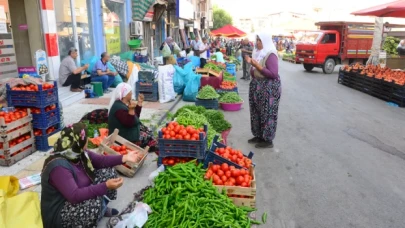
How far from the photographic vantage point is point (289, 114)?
371 inches

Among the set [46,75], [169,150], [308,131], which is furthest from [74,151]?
[46,75]

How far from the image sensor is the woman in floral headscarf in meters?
2.84

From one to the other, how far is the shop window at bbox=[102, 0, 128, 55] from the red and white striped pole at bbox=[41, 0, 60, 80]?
375 centimetres

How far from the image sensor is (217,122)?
21.7 ft

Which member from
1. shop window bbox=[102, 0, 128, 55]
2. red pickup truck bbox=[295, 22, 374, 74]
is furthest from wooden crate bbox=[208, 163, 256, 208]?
red pickup truck bbox=[295, 22, 374, 74]

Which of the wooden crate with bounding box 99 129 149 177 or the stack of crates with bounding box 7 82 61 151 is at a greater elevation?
the stack of crates with bounding box 7 82 61 151

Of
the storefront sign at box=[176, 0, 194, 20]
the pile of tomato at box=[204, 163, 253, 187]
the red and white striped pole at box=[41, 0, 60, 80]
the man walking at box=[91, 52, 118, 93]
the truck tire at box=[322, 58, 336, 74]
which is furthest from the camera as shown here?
the storefront sign at box=[176, 0, 194, 20]

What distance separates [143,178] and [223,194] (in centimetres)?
144

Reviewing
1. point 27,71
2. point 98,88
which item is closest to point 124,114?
point 27,71

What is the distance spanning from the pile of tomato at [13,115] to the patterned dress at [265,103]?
397cm

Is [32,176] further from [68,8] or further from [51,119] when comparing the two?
[68,8]

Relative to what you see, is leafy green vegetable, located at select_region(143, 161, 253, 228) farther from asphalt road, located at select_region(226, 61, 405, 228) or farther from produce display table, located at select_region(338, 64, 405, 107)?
produce display table, located at select_region(338, 64, 405, 107)

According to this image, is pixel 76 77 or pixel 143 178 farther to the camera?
pixel 76 77

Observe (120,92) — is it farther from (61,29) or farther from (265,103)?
(61,29)
